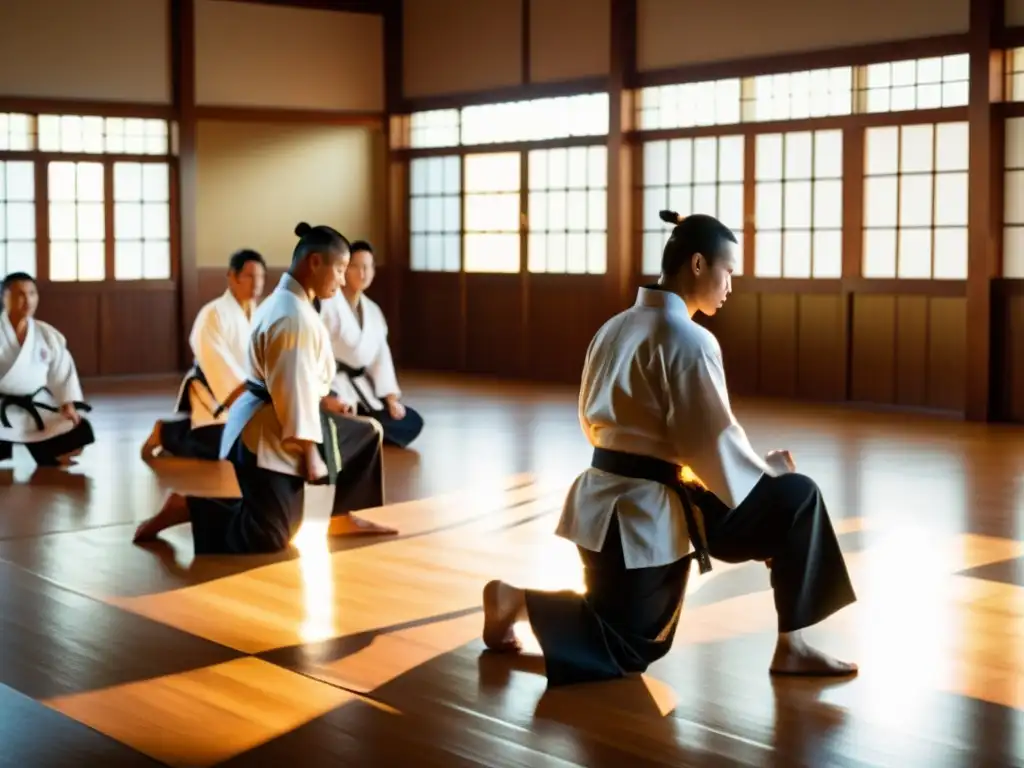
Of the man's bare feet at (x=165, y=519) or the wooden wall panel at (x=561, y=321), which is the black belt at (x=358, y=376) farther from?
the wooden wall panel at (x=561, y=321)

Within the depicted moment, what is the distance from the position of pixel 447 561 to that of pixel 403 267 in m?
7.13

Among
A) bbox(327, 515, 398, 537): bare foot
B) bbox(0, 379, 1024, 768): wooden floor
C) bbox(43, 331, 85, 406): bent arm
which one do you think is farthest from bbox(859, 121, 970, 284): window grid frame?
bbox(43, 331, 85, 406): bent arm

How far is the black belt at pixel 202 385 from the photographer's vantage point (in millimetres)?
6621

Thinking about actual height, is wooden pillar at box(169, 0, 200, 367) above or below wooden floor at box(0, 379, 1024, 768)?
above

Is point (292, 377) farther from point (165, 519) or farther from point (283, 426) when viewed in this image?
point (165, 519)

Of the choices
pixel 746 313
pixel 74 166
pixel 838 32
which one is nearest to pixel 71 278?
pixel 74 166

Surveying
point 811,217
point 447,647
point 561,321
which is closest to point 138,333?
point 561,321

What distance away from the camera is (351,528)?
191 inches

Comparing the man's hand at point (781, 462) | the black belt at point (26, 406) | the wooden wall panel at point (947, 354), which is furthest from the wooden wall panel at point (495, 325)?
the man's hand at point (781, 462)

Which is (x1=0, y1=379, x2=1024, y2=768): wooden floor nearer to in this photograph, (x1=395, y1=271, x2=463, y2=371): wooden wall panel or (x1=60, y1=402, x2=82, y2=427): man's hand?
(x1=60, y1=402, x2=82, y2=427): man's hand

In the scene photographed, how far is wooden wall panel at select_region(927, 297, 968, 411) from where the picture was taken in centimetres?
814

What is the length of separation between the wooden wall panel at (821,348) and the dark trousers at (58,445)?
14.0 ft

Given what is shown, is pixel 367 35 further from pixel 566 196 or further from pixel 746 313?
pixel 746 313

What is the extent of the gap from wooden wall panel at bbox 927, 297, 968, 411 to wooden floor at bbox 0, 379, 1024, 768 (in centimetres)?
224
